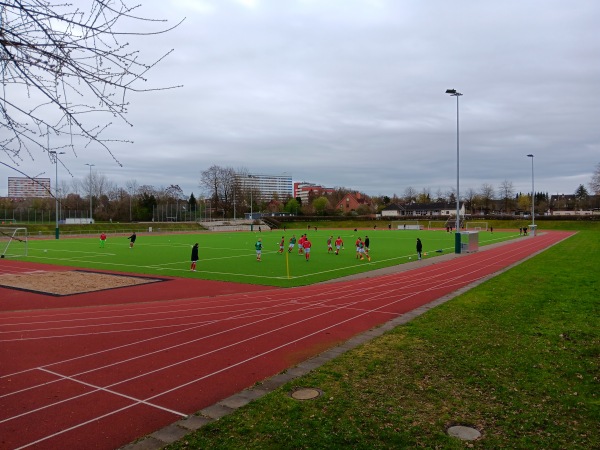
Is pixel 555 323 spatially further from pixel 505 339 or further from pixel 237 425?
pixel 237 425

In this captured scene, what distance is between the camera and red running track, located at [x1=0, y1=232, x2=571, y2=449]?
6.56 metres

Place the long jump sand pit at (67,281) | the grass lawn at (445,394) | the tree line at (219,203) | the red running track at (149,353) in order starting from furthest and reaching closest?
the tree line at (219,203) → the long jump sand pit at (67,281) → the red running track at (149,353) → the grass lawn at (445,394)

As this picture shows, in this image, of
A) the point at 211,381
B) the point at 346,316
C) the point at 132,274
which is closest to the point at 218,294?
the point at 346,316

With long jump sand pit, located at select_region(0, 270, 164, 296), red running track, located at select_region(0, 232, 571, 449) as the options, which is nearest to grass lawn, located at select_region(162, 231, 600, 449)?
red running track, located at select_region(0, 232, 571, 449)

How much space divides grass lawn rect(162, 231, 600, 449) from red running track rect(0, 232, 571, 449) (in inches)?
50.2

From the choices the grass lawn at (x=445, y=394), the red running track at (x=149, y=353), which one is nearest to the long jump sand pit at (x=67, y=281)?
the red running track at (x=149, y=353)

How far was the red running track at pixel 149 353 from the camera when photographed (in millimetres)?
6559

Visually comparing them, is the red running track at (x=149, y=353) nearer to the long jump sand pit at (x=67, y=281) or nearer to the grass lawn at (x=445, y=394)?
the grass lawn at (x=445, y=394)

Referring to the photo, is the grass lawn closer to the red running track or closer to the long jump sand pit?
the red running track

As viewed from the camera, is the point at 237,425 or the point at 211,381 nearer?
the point at 237,425

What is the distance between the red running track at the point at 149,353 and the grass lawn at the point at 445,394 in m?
1.28

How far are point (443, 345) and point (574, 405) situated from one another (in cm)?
326

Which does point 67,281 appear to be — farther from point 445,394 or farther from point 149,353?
point 445,394

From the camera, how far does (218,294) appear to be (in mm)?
18391
